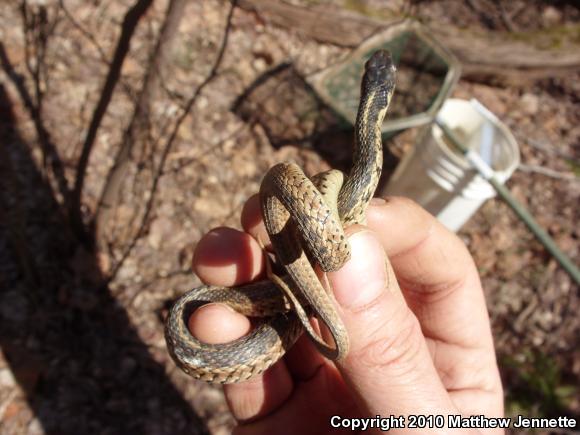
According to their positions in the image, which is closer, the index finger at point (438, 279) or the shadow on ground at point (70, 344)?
the index finger at point (438, 279)

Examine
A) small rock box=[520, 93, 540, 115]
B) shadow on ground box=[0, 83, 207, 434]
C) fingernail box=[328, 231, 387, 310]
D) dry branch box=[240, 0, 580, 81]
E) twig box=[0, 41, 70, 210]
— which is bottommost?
shadow on ground box=[0, 83, 207, 434]

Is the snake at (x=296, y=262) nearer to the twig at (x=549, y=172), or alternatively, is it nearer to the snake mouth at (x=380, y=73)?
the snake mouth at (x=380, y=73)

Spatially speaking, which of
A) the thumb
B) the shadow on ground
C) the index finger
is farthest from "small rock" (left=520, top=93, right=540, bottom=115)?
the shadow on ground

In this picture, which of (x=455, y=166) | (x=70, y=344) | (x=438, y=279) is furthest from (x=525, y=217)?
(x=70, y=344)

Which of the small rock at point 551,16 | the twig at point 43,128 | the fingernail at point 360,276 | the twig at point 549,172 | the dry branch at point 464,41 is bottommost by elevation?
the twig at point 43,128

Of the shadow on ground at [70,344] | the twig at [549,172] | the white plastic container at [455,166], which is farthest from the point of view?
the twig at [549,172]

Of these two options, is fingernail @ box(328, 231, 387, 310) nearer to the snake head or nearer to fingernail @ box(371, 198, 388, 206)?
fingernail @ box(371, 198, 388, 206)

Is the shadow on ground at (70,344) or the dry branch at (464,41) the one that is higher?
the dry branch at (464,41)

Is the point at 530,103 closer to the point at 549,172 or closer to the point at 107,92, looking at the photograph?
the point at 549,172

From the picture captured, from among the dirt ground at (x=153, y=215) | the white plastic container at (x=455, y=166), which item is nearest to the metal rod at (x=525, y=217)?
the white plastic container at (x=455, y=166)
